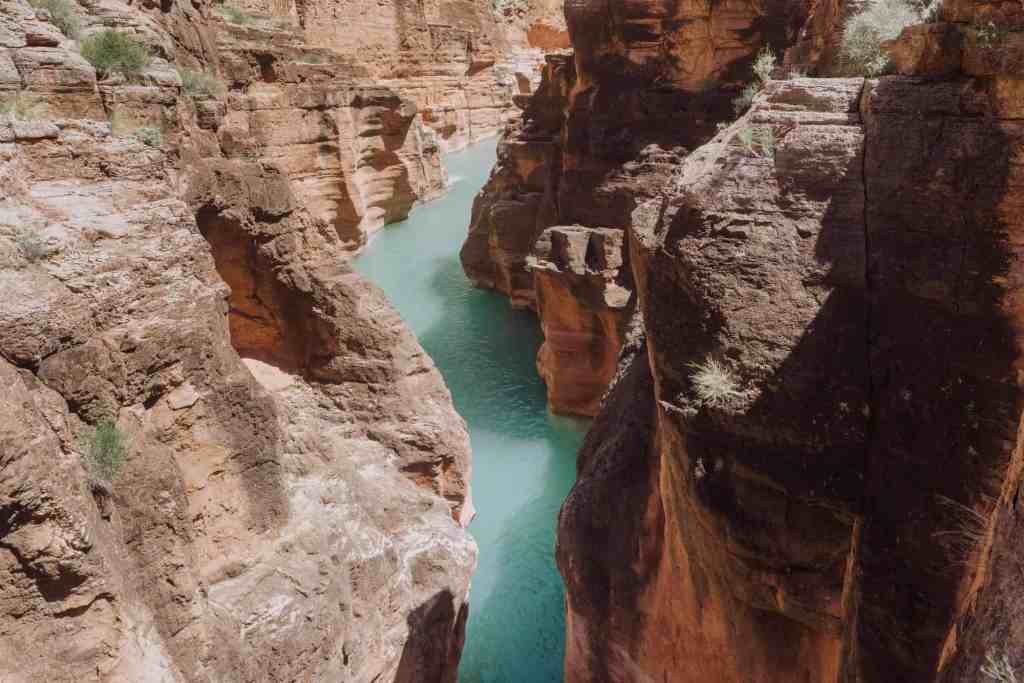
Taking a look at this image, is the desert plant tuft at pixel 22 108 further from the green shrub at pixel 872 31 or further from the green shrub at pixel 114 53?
the green shrub at pixel 872 31

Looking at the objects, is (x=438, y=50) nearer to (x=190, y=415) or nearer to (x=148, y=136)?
(x=148, y=136)

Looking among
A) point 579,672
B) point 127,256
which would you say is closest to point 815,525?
point 579,672

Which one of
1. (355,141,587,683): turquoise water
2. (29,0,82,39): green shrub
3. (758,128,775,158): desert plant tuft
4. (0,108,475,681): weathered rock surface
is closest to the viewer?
(0,108,475,681): weathered rock surface

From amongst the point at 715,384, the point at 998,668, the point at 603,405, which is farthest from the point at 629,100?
the point at 998,668

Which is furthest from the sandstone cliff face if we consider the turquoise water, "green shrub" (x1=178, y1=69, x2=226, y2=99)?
the turquoise water

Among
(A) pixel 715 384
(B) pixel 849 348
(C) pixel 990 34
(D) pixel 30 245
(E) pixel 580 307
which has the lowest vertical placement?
(E) pixel 580 307

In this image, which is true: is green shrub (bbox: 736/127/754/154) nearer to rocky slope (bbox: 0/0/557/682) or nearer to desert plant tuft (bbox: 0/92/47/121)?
rocky slope (bbox: 0/0/557/682)
